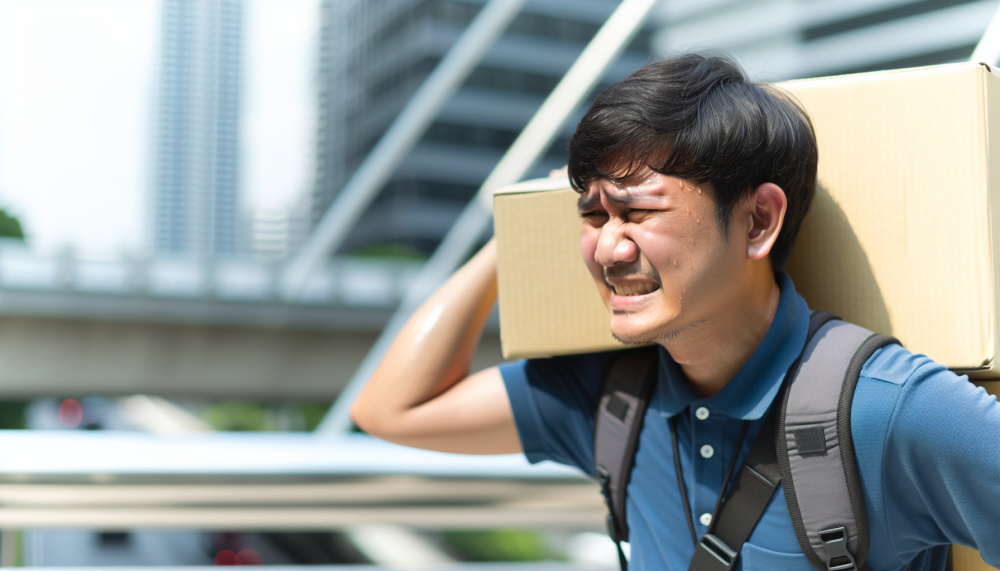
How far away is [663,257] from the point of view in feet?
3.02

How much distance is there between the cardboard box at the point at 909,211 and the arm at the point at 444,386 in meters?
0.19

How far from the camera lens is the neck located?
98cm

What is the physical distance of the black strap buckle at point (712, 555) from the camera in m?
0.95

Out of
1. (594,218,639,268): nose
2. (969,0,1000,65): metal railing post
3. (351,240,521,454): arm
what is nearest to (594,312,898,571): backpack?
(594,218,639,268): nose

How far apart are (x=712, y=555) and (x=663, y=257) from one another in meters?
0.34

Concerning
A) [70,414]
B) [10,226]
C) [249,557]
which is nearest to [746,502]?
[249,557]

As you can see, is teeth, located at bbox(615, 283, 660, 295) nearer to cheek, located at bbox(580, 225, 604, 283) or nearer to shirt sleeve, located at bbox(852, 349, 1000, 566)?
cheek, located at bbox(580, 225, 604, 283)

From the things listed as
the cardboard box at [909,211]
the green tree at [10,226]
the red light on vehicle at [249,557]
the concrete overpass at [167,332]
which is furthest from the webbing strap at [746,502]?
the green tree at [10,226]

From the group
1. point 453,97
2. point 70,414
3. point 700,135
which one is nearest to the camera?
point 700,135

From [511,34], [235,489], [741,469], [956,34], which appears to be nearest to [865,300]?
[741,469]

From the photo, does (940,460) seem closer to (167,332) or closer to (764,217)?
(764,217)

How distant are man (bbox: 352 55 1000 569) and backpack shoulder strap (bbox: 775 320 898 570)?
15 millimetres

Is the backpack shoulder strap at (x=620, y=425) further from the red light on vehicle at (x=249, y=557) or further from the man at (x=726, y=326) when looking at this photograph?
the red light on vehicle at (x=249, y=557)

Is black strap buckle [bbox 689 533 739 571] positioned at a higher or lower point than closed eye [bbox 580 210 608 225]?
lower
